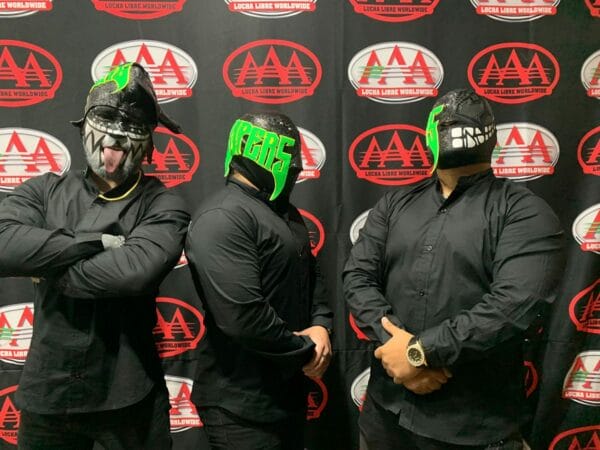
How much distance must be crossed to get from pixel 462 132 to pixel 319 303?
76 cm

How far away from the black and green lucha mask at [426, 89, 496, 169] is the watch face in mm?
594

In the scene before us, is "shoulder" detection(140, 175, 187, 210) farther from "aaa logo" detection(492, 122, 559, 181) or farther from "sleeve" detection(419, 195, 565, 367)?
"aaa logo" detection(492, 122, 559, 181)

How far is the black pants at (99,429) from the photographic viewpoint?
1476mm

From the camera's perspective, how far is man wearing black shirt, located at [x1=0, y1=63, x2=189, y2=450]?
1.37 meters

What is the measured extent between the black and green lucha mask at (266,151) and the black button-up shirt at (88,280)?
0.85ft

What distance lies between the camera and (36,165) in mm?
2125

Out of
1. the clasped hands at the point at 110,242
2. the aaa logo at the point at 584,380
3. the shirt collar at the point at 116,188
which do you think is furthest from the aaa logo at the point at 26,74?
the aaa logo at the point at 584,380

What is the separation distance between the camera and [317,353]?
1.56 metres

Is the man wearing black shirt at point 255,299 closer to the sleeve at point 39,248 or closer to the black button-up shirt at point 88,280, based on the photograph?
the black button-up shirt at point 88,280

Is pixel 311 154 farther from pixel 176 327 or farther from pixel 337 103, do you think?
pixel 176 327

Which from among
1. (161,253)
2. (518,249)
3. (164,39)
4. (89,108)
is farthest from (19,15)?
(518,249)

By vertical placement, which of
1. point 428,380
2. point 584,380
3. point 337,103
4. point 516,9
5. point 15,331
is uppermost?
point 516,9

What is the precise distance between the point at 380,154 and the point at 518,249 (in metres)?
0.93

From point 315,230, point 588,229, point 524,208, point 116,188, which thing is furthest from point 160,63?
point 588,229
